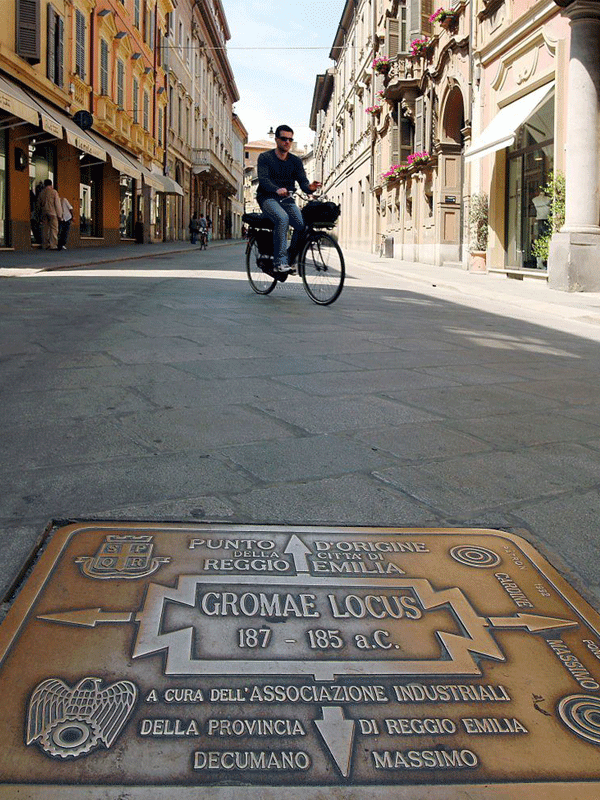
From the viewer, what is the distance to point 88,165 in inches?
953

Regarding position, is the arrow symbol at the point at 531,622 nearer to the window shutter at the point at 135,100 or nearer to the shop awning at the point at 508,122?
the shop awning at the point at 508,122

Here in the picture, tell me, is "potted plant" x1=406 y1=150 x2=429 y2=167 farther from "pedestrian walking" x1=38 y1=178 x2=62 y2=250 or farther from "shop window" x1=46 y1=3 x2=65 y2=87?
"pedestrian walking" x1=38 y1=178 x2=62 y2=250

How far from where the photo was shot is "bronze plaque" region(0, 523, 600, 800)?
1156 mm

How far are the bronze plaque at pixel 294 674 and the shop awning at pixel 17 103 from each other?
571 inches

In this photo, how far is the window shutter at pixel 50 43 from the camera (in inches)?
763

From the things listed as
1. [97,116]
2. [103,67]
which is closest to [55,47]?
[97,116]

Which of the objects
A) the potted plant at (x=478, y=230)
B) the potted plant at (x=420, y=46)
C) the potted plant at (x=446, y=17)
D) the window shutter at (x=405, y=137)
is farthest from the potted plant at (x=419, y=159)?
the potted plant at (x=478, y=230)

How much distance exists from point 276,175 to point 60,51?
15330 millimetres

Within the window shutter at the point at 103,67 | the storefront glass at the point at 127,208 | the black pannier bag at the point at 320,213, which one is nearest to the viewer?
the black pannier bag at the point at 320,213

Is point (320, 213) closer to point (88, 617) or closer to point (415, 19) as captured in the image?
point (88, 617)

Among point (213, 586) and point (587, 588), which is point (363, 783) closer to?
point (213, 586)

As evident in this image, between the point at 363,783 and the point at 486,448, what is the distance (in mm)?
2067

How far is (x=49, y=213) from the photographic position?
759 inches

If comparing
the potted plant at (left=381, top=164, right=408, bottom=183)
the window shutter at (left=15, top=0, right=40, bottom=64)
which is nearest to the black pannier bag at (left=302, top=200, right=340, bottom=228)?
the window shutter at (left=15, top=0, right=40, bottom=64)
